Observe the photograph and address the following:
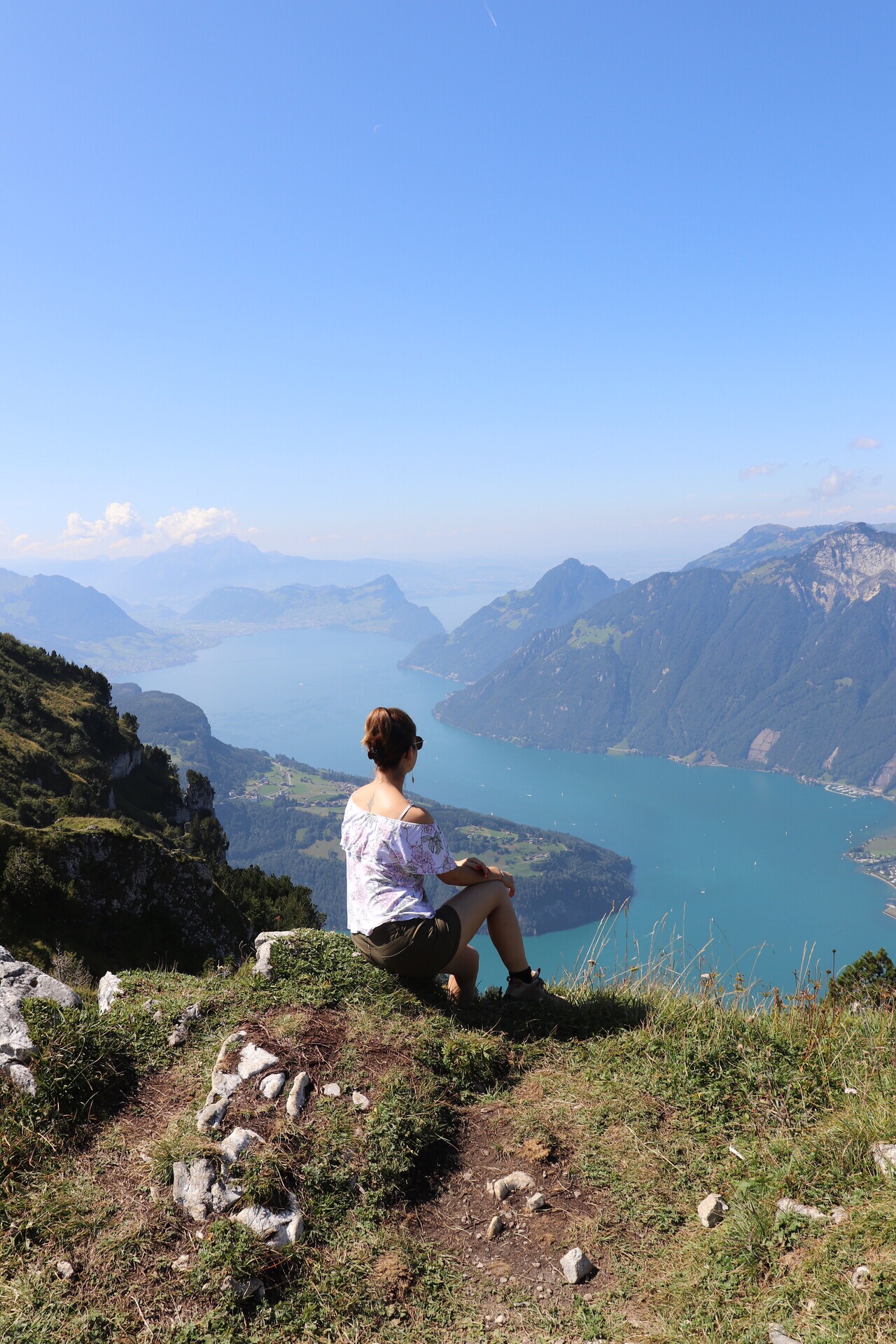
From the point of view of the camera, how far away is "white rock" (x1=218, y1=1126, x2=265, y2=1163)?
4074mm

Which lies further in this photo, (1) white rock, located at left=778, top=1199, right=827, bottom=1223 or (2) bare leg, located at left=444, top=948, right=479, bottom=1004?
(2) bare leg, located at left=444, top=948, right=479, bottom=1004

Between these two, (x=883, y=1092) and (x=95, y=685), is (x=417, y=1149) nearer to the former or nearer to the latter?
(x=883, y=1092)

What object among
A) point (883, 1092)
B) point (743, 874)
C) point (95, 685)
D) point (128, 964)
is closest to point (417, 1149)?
point (883, 1092)

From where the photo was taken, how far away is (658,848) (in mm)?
196625

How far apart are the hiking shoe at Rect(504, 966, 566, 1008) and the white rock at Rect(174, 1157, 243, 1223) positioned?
9.37 feet

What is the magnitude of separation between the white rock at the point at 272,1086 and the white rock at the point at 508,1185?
145 centimetres

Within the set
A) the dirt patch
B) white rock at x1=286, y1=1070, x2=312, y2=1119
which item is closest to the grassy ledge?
the dirt patch

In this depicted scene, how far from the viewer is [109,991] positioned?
6168 millimetres

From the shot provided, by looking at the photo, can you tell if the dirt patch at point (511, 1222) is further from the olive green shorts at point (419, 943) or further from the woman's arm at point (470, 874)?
the woman's arm at point (470, 874)

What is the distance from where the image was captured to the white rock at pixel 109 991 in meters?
5.91

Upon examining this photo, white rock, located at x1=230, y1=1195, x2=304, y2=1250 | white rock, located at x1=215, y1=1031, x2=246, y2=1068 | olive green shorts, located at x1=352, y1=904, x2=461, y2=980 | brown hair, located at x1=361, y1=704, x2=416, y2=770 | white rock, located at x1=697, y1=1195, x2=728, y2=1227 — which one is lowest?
white rock, located at x1=697, y1=1195, x2=728, y2=1227

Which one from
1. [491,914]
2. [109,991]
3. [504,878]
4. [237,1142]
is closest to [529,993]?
[491,914]

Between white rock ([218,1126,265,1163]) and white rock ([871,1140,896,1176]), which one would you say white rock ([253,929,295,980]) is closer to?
white rock ([218,1126,265,1163])

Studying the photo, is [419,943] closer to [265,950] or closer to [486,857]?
[265,950]
